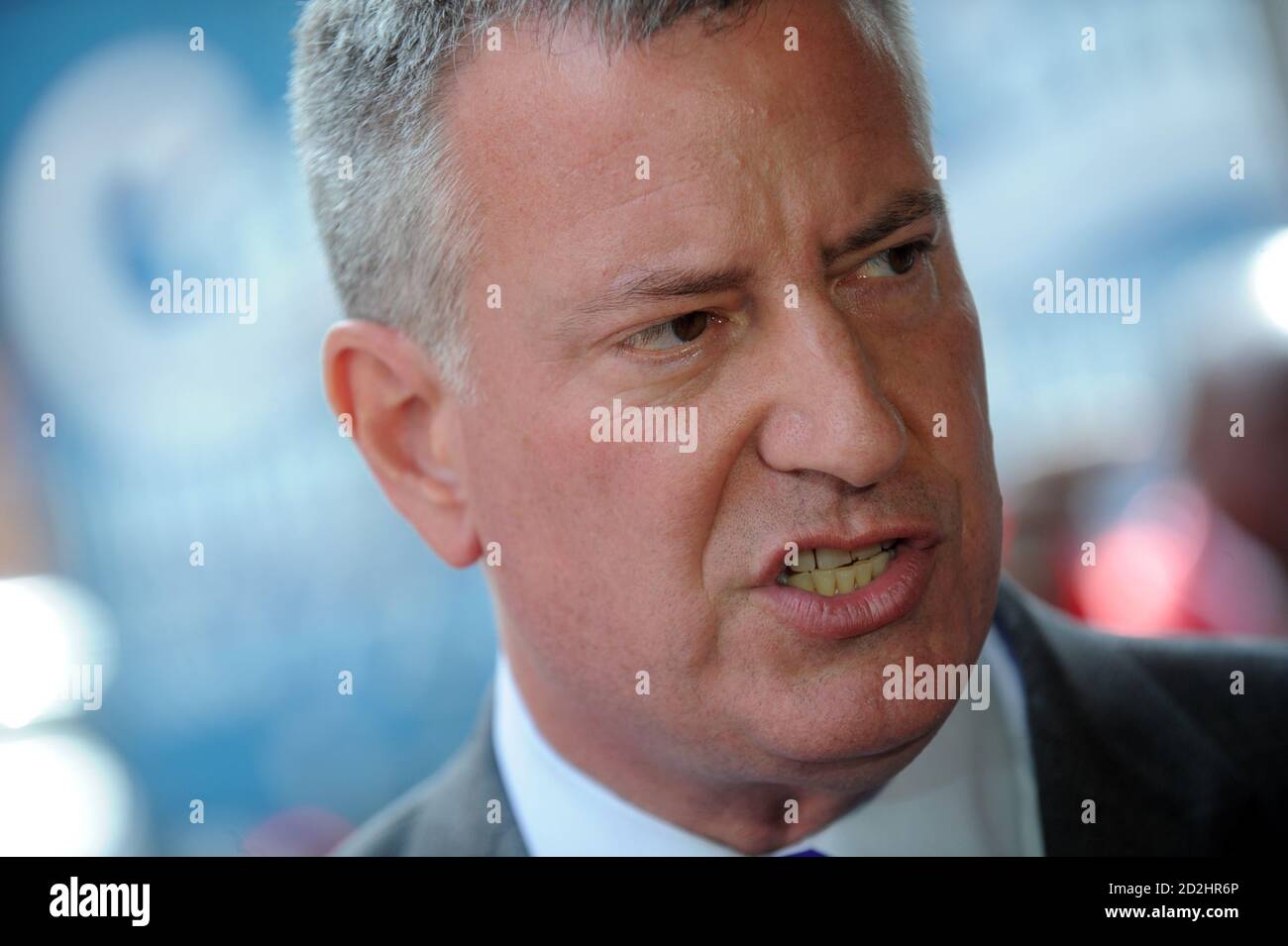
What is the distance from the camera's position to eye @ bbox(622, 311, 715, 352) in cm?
143

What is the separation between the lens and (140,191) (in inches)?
67.5

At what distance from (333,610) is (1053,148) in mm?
1138

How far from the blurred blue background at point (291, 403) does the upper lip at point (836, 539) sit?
0.94 ft

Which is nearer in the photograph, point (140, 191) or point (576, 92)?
point (576, 92)

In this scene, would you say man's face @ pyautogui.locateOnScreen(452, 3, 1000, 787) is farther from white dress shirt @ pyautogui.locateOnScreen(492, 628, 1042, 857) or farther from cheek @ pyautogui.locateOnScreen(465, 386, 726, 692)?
white dress shirt @ pyautogui.locateOnScreen(492, 628, 1042, 857)

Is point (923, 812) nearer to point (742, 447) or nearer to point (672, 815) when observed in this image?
point (672, 815)

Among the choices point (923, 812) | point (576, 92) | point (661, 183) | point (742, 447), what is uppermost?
point (576, 92)

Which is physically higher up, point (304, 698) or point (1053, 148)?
point (1053, 148)

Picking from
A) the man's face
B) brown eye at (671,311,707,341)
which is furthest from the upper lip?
brown eye at (671,311,707,341)

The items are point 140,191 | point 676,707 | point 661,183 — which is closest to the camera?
point 661,183

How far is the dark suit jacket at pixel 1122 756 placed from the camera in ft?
5.29

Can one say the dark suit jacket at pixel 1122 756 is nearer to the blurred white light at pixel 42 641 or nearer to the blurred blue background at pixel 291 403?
the blurred blue background at pixel 291 403

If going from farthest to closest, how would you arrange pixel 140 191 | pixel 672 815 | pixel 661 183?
pixel 140 191 → pixel 672 815 → pixel 661 183

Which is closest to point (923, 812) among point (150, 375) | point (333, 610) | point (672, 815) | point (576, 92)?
point (672, 815)
